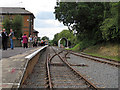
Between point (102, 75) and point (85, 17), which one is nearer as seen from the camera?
point (102, 75)

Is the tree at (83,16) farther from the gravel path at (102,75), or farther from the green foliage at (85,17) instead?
the gravel path at (102,75)

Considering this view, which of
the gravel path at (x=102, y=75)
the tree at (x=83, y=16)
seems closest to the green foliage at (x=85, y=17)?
the tree at (x=83, y=16)

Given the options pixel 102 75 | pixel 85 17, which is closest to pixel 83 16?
pixel 85 17

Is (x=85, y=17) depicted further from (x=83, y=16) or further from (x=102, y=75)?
(x=102, y=75)

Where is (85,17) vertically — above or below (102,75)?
above

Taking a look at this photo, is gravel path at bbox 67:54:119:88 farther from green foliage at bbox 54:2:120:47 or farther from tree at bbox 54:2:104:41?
tree at bbox 54:2:104:41

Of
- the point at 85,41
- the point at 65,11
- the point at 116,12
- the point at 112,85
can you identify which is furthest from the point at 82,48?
the point at 112,85

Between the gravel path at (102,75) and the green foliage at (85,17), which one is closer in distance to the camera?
the gravel path at (102,75)

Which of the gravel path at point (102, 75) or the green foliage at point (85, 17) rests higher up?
the green foliage at point (85, 17)

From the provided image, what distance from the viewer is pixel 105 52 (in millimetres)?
21688

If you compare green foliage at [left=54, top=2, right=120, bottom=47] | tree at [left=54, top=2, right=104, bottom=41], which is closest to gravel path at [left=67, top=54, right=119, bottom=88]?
green foliage at [left=54, top=2, right=120, bottom=47]

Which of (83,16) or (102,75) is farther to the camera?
(83,16)

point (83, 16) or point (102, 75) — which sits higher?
point (83, 16)

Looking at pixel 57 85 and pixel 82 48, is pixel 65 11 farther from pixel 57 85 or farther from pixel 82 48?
pixel 57 85
